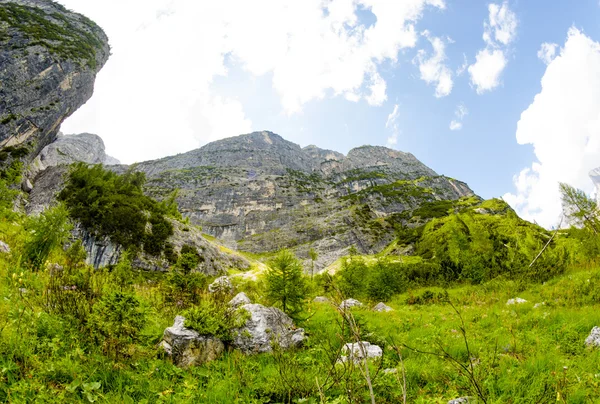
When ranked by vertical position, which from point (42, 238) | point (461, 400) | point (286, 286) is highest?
point (286, 286)

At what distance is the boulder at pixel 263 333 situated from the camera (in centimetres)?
610

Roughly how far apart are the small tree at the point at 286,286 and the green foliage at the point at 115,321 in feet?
13.8

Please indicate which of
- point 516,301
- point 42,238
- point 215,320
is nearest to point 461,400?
point 215,320

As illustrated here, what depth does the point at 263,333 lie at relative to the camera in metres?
6.31

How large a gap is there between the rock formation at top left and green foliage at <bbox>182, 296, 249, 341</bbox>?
58129 millimetres

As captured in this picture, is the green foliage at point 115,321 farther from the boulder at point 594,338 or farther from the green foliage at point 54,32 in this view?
the green foliage at point 54,32

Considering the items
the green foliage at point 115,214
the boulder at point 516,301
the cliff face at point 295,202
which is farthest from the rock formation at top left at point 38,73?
the boulder at point 516,301

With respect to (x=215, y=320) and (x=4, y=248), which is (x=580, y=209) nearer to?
(x=215, y=320)

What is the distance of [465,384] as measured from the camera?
4586mm

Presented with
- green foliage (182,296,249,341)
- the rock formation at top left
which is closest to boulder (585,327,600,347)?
green foliage (182,296,249,341)

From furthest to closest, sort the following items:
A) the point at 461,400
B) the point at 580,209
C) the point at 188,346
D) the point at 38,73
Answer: the point at 38,73, the point at 580,209, the point at 188,346, the point at 461,400

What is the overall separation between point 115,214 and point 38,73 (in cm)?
4116

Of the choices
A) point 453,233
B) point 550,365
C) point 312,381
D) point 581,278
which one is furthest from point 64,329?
point 453,233

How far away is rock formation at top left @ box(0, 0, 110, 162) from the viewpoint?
47.0 m
